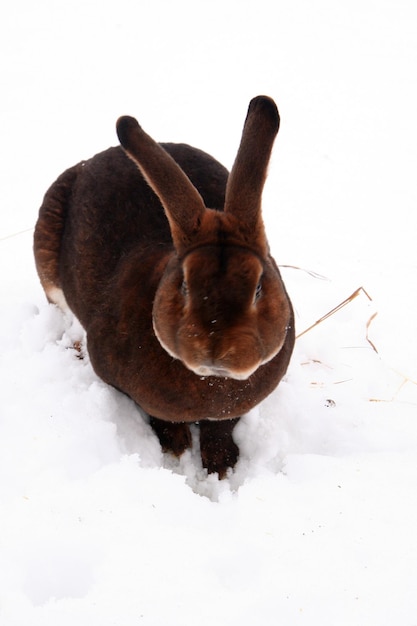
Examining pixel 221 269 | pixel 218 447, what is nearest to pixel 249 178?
pixel 221 269

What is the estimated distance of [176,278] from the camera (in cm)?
196

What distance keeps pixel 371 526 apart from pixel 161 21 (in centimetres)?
498

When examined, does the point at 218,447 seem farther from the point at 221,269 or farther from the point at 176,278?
the point at 221,269

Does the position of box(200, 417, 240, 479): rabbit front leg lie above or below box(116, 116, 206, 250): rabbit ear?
below

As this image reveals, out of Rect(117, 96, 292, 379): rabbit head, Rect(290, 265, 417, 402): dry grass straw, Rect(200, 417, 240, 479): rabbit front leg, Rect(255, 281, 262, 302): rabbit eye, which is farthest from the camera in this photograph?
Rect(290, 265, 417, 402): dry grass straw

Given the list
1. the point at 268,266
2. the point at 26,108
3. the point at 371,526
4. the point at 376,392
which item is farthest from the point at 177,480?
the point at 26,108

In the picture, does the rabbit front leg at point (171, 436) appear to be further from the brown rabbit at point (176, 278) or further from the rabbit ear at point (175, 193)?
the rabbit ear at point (175, 193)

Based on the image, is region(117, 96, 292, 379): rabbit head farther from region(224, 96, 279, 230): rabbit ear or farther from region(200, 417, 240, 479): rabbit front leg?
region(200, 417, 240, 479): rabbit front leg

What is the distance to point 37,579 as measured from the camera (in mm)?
1944

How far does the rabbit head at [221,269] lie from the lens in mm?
1730

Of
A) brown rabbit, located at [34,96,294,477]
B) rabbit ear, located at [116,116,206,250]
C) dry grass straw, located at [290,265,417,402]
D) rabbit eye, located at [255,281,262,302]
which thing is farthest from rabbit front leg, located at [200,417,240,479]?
rabbit ear, located at [116,116,206,250]

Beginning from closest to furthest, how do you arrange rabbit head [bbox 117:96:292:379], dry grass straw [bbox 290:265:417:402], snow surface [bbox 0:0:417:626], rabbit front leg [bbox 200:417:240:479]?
rabbit head [bbox 117:96:292:379] → snow surface [bbox 0:0:417:626] → rabbit front leg [bbox 200:417:240:479] → dry grass straw [bbox 290:265:417:402]

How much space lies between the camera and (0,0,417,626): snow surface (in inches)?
77.7

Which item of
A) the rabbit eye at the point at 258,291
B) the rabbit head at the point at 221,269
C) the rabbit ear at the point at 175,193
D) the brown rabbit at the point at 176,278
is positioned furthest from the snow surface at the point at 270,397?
the rabbit ear at the point at 175,193
